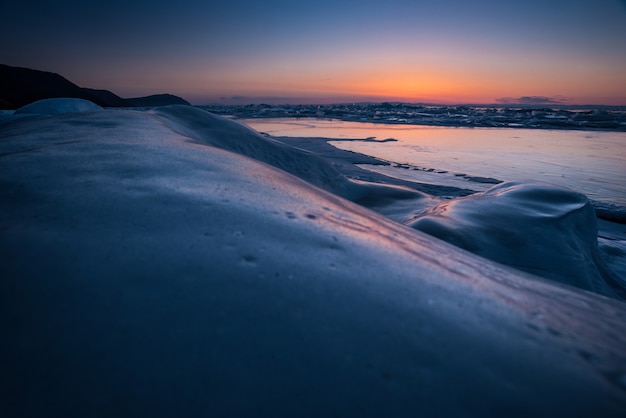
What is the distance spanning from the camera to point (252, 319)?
613 millimetres

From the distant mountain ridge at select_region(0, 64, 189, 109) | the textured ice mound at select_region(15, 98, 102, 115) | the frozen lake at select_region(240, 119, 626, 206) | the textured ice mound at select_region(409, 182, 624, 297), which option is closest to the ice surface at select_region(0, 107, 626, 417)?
the textured ice mound at select_region(409, 182, 624, 297)

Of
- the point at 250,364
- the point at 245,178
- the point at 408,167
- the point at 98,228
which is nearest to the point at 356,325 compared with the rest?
the point at 250,364

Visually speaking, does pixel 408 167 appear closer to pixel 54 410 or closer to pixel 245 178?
pixel 245 178

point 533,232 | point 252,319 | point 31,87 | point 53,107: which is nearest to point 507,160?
point 533,232

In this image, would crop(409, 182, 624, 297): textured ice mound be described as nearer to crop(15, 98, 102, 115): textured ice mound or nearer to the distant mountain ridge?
crop(15, 98, 102, 115): textured ice mound

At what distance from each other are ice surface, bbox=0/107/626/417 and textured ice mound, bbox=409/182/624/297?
2.97 feet

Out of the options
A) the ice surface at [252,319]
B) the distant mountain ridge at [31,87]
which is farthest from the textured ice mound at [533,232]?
the distant mountain ridge at [31,87]

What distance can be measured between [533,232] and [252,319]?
6.75 feet

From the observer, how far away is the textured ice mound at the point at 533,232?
1.93 metres

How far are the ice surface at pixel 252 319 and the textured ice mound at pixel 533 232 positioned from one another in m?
0.90

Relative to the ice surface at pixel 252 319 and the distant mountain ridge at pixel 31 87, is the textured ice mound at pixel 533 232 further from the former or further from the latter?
the distant mountain ridge at pixel 31 87

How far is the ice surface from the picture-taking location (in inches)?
19.6

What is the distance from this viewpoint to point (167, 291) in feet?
2.11

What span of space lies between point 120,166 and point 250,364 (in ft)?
3.02
